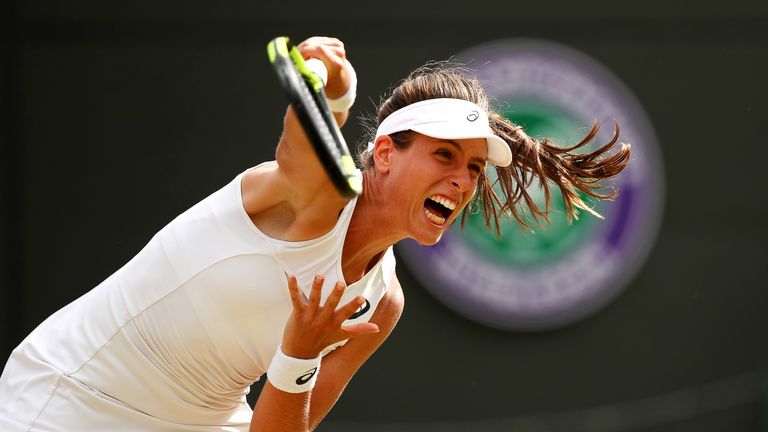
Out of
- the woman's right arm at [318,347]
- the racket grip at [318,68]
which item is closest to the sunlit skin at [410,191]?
the woman's right arm at [318,347]

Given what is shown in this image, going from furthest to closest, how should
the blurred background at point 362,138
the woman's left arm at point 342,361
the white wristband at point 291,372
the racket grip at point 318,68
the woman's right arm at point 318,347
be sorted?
the blurred background at point 362,138 < the woman's left arm at point 342,361 < the white wristband at point 291,372 < the woman's right arm at point 318,347 < the racket grip at point 318,68

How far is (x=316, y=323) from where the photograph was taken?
7.70ft

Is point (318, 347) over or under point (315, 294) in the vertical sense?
under

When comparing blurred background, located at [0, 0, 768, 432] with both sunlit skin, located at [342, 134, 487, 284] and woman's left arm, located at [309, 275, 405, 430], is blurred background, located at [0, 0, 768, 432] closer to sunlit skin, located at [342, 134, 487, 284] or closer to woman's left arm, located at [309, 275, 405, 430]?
woman's left arm, located at [309, 275, 405, 430]


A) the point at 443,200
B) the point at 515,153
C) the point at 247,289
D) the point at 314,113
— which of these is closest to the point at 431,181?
the point at 443,200

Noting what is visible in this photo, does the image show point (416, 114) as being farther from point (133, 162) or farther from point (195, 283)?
point (133, 162)

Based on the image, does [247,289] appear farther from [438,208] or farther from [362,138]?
[362,138]

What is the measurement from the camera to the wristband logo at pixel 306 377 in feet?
8.27

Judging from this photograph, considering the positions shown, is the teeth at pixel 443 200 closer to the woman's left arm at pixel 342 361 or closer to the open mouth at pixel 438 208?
the open mouth at pixel 438 208

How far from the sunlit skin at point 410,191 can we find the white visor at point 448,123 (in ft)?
0.12

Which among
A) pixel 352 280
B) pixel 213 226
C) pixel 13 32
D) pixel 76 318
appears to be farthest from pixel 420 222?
pixel 13 32

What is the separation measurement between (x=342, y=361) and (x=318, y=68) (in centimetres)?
96

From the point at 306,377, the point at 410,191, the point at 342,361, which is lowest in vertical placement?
the point at 342,361

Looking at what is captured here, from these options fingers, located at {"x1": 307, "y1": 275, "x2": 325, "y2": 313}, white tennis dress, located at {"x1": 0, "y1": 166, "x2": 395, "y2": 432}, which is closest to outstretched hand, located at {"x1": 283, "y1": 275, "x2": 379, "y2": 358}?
fingers, located at {"x1": 307, "y1": 275, "x2": 325, "y2": 313}
